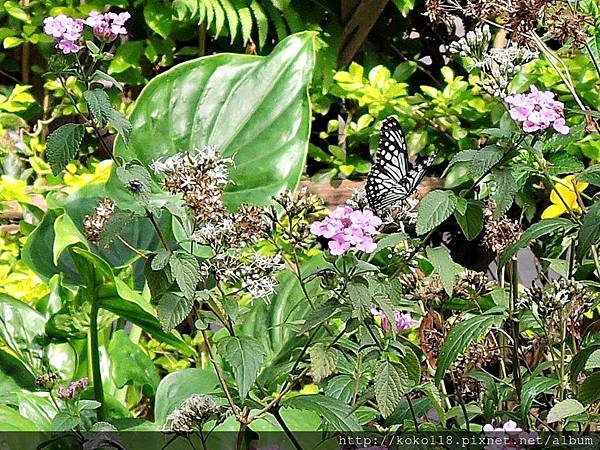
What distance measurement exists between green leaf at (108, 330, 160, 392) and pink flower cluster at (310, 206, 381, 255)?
69cm

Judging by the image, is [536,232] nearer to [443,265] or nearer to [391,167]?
[443,265]

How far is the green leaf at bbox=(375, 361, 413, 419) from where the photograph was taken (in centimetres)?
70

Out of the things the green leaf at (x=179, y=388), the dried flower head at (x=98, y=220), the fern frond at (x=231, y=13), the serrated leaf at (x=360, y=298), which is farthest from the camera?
the fern frond at (x=231, y=13)

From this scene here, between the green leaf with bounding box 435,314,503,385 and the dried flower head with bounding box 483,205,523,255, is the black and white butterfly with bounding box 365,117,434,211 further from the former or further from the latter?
the green leaf with bounding box 435,314,503,385

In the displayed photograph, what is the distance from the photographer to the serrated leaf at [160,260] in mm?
746

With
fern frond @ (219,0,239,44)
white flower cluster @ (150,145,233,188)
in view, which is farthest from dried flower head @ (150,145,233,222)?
fern frond @ (219,0,239,44)

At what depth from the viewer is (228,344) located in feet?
2.48

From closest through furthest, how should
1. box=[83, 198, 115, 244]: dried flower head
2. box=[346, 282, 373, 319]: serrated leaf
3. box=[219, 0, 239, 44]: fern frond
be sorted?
box=[346, 282, 373, 319]: serrated leaf
box=[83, 198, 115, 244]: dried flower head
box=[219, 0, 239, 44]: fern frond

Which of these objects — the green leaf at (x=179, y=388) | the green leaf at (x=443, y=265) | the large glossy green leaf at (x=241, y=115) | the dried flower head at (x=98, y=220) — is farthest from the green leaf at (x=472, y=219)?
the large glossy green leaf at (x=241, y=115)

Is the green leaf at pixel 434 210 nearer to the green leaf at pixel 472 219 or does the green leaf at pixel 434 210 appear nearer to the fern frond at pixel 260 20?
the green leaf at pixel 472 219

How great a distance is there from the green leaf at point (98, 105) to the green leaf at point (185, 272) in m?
0.14

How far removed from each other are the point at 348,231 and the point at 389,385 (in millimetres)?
130

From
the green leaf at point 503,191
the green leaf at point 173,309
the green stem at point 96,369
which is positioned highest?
the green leaf at point 503,191

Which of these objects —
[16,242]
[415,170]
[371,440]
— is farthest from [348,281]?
[16,242]
